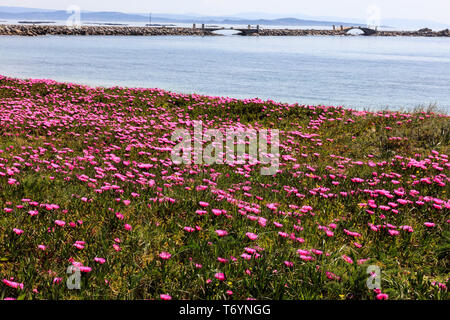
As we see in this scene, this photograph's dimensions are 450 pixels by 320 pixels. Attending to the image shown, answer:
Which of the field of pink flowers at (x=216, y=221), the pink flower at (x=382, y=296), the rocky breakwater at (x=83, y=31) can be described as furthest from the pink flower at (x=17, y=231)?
A: the rocky breakwater at (x=83, y=31)

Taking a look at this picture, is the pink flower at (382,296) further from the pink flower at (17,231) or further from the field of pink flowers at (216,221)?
the pink flower at (17,231)

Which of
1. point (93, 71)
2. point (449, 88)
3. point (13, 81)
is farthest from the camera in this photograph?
point (93, 71)

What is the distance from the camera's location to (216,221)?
16.5 feet

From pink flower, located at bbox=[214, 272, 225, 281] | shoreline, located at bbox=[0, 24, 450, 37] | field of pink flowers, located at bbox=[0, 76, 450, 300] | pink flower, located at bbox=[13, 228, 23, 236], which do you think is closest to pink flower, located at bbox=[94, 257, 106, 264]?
field of pink flowers, located at bbox=[0, 76, 450, 300]

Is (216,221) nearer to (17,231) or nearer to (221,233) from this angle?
(221,233)

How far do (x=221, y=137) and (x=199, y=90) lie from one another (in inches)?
669

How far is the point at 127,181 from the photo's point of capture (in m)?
6.23

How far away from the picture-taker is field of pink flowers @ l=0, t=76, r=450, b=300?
142 inches

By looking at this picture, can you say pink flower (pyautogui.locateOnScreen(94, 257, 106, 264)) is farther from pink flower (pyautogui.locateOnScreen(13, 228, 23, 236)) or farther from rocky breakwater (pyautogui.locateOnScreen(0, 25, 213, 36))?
rocky breakwater (pyautogui.locateOnScreen(0, 25, 213, 36))

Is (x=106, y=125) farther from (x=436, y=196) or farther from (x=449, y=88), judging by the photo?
(x=449, y=88)

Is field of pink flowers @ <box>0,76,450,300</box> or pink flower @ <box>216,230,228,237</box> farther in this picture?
pink flower @ <box>216,230,228,237</box>

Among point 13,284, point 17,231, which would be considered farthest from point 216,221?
point 13,284

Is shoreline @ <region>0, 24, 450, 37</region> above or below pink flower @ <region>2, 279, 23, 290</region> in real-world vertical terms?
above
